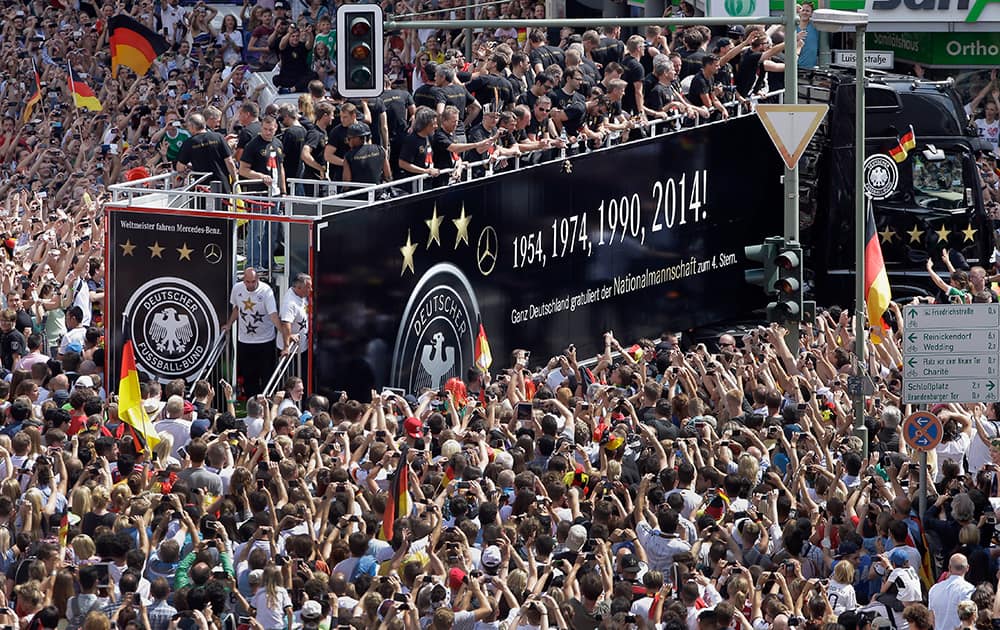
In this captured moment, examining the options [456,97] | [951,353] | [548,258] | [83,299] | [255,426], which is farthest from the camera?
[83,299]

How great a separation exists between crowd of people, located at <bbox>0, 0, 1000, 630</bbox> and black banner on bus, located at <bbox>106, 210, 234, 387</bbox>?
1.02 ft

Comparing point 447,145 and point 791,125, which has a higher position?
point 791,125

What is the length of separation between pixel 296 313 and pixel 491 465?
404 cm

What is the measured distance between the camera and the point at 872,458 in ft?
50.9

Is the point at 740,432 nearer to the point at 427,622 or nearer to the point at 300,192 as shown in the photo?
the point at 427,622

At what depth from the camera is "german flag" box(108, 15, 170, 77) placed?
2927cm

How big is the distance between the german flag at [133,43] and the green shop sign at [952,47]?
11.4 meters

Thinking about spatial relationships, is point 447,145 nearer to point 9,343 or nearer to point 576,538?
point 9,343

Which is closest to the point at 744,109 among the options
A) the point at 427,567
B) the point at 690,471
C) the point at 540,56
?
the point at 540,56

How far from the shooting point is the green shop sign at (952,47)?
32.4 meters

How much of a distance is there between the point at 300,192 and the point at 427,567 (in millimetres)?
7092

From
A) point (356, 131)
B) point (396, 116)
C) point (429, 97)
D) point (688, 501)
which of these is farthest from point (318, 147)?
point (688, 501)

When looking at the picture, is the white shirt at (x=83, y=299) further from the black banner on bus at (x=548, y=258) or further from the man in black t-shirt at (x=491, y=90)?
the man in black t-shirt at (x=491, y=90)

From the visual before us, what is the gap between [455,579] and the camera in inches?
477
